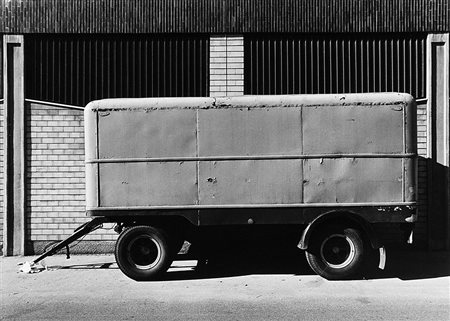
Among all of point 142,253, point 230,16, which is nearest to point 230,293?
point 142,253

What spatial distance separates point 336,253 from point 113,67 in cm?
621

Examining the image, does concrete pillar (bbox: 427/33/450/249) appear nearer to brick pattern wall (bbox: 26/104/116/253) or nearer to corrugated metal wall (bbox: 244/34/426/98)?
corrugated metal wall (bbox: 244/34/426/98)

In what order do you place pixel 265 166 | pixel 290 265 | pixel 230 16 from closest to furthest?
1. pixel 265 166
2. pixel 290 265
3. pixel 230 16

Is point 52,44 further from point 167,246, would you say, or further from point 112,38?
point 167,246

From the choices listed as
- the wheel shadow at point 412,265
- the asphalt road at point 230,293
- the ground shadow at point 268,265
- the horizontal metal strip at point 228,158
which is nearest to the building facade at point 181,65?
the wheel shadow at point 412,265

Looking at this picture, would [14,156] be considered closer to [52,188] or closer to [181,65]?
[52,188]

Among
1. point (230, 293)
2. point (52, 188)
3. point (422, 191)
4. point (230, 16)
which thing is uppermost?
point (230, 16)

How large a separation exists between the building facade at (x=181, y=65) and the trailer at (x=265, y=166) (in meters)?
2.59

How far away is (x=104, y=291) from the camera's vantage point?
311 inches

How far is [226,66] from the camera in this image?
1102 centimetres

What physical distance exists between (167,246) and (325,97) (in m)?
3.70

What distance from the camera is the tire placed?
332 inches

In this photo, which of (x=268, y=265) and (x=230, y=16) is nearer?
(x=268, y=265)

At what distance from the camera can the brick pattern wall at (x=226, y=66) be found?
36.1 feet
